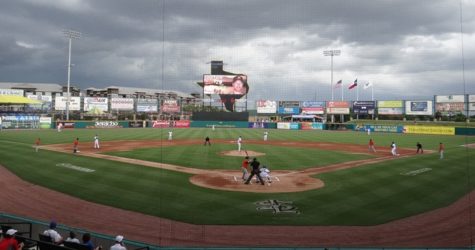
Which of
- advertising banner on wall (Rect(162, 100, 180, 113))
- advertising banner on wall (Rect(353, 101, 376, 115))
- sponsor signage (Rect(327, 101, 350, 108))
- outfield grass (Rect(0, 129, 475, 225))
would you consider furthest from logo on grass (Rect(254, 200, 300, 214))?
advertising banner on wall (Rect(353, 101, 376, 115))

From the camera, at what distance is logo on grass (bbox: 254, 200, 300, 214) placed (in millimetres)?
15312

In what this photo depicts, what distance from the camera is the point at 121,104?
9675 centimetres

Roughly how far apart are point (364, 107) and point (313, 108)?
12262 mm

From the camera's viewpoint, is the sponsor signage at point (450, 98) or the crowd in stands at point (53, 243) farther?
the sponsor signage at point (450, 98)

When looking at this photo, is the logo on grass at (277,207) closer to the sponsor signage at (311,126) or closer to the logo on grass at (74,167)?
the logo on grass at (74,167)

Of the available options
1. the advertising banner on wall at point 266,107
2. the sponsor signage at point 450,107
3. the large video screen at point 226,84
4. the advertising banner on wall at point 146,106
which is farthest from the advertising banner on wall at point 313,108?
the advertising banner on wall at point 146,106

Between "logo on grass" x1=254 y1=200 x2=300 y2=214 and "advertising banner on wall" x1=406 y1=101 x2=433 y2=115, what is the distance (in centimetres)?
8044

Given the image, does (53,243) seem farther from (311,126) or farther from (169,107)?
(169,107)

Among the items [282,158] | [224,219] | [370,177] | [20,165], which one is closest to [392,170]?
[370,177]

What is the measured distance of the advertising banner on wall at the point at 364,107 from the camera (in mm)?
87562

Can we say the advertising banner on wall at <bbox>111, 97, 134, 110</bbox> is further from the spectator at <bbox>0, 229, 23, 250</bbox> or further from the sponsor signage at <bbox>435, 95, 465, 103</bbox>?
the spectator at <bbox>0, 229, 23, 250</bbox>

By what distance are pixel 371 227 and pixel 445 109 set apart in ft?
266

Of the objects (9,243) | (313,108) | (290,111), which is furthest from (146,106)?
(9,243)

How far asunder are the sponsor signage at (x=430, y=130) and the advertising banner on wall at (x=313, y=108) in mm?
25822
